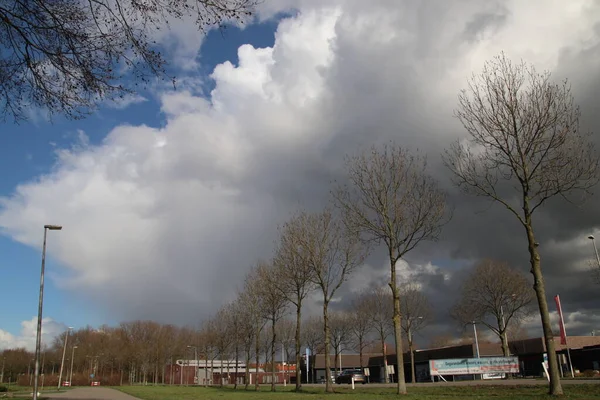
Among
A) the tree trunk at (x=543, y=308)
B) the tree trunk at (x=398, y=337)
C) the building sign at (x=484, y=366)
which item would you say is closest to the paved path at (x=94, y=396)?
the tree trunk at (x=398, y=337)

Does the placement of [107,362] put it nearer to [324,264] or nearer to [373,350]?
[373,350]

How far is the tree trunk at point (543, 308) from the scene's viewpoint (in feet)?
52.1

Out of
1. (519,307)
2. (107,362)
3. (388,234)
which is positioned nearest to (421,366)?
(519,307)

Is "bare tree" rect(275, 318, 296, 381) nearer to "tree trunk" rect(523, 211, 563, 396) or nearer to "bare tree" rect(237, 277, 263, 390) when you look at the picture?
"bare tree" rect(237, 277, 263, 390)

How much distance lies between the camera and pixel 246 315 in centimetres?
5572

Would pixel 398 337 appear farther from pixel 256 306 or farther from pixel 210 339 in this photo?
pixel 210 339

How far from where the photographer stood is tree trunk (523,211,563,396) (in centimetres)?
1588

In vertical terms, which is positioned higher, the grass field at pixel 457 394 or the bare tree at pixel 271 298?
the bare tree at pixel 271 298

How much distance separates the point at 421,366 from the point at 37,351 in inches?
2407

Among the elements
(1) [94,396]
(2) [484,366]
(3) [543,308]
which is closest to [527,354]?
(2) [484,366]

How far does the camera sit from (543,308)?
17031mm

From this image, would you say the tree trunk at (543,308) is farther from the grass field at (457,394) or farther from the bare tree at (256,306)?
the bare tree at (256,306)

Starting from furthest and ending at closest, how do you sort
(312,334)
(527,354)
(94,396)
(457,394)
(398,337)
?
(312,334)
(527,354)
(94,396)
(398,337)
(457,394)

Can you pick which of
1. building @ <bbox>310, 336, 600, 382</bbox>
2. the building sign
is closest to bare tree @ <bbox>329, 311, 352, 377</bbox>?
building @ <bbox>310, 336, 600, 382</bbox>
